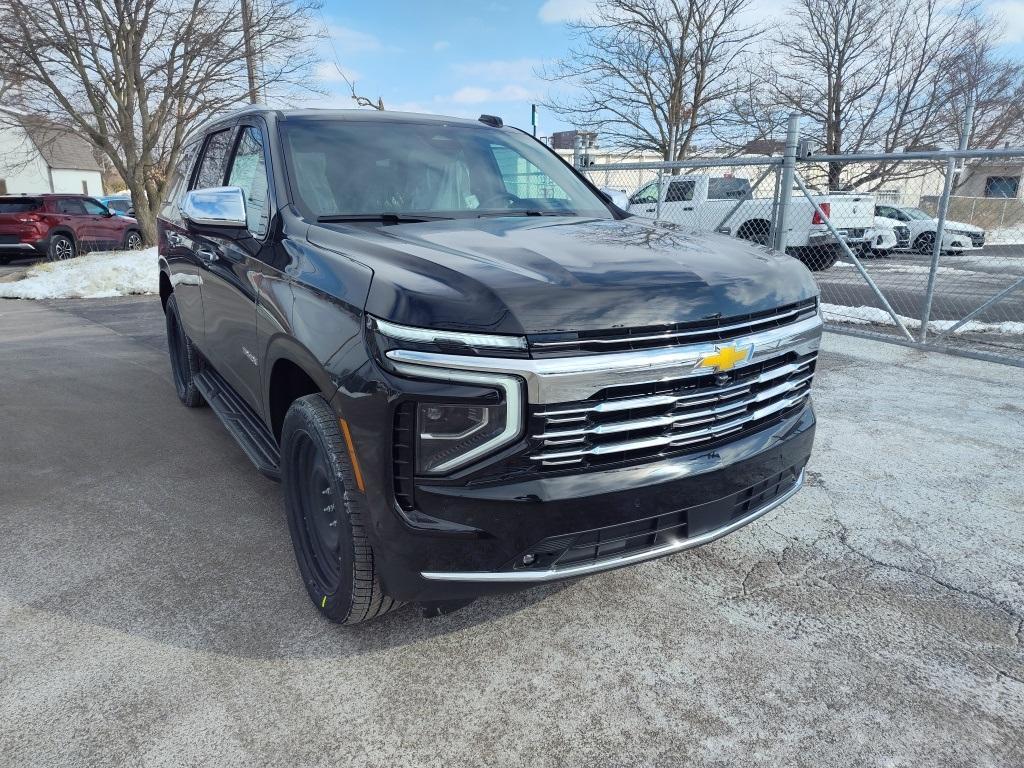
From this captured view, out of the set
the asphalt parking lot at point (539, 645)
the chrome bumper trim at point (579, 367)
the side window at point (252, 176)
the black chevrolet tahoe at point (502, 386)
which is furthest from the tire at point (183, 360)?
the chrome bumper trim at point (579, 367)

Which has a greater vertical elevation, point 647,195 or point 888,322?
point 647,195

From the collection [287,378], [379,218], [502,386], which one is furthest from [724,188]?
[502,386]

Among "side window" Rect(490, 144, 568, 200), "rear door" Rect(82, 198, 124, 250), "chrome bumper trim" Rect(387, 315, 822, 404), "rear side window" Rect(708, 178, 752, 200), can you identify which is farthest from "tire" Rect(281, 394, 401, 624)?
"rear door" Rect(82, 198, 124, 250)

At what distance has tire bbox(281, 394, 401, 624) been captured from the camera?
2.22m

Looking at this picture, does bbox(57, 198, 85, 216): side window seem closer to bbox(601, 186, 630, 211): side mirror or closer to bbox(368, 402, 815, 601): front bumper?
bbox(601, 186, 630, 211): side mirror

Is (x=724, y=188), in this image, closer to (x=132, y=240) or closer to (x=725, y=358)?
(x=725, y=358)

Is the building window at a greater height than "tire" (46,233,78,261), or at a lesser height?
greater

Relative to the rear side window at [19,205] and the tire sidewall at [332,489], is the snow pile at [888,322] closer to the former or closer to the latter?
the tire sidewall at [332,489]

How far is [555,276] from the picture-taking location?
2148mm

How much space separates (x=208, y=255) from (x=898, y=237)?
36.1 feet

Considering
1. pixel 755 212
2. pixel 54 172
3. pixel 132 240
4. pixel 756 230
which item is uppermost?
pixel 54 172

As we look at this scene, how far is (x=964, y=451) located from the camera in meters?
4.29

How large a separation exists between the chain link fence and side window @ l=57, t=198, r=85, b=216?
13272 mm

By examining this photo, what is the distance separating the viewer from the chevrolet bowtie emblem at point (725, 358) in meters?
2.15
